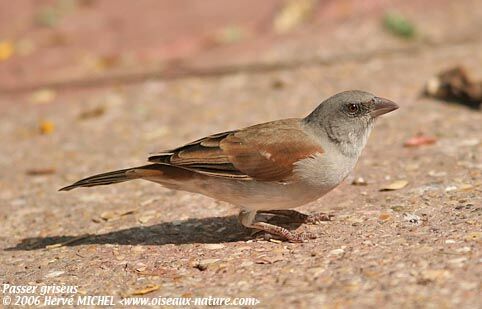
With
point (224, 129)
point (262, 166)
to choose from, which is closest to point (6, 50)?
point (224, 129)

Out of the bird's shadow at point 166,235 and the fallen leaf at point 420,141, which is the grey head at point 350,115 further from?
the fallen leaf at point 420,141

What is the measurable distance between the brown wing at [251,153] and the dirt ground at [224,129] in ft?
1.68

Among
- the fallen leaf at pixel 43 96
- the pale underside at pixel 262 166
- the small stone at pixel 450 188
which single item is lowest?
the small stone at pixel 450 188

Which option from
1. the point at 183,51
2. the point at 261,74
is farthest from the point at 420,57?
the point at 183,51

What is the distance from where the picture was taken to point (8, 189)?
708 centimetres

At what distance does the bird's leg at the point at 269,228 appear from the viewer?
506 centimetres

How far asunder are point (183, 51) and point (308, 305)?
7321mm

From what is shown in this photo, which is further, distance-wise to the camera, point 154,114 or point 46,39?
point 46,39

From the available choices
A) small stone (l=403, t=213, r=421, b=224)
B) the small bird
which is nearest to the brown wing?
the small bird

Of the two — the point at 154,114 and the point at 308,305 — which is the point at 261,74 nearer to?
the point at 154,114

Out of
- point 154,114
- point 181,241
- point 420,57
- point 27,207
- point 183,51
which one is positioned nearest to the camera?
point 181,241

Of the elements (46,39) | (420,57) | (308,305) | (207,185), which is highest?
(46,39)

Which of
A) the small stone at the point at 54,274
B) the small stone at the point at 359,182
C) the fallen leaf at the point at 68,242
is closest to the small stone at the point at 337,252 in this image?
the small stone at the point at 359,182

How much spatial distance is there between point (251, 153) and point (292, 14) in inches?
256
